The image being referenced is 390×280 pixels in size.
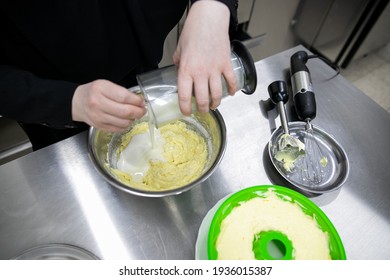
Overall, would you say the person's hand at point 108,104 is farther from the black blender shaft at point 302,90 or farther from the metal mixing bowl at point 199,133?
the black blender shaft at point 302,90

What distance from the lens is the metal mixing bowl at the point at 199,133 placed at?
0.57 meters

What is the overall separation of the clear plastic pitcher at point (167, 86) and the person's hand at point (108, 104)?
1.0 inches

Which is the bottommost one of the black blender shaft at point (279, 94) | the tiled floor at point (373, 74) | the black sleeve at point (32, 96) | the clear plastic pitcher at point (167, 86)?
the tiled floor at point (373, 74)

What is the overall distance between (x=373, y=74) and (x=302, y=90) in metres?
1.58

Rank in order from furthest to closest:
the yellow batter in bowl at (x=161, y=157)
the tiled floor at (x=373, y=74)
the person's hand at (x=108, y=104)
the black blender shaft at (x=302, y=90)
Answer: the tiled floor at (x=373, y=74) → the black blender shaft at (x=302, y=90) → the yellow batter in bowl at (x=161, y=157) → the person's hand at (x=108, y=104)

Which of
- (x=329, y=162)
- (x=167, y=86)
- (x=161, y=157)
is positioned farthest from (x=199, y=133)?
(x=329, y=162)

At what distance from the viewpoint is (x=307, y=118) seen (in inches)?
31.0

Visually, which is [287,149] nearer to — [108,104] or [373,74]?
[108,104]

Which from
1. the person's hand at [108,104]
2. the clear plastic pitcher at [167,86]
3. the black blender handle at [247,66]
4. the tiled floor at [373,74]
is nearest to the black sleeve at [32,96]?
the person's hand at [108,104]

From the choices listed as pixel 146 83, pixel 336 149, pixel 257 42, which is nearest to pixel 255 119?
pixel 336 149

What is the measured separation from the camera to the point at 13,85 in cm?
57

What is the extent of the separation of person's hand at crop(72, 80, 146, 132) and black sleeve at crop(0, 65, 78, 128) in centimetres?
3

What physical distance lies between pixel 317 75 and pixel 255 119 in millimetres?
314

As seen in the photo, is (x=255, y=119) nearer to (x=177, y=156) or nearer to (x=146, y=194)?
(x=177, y=156)
